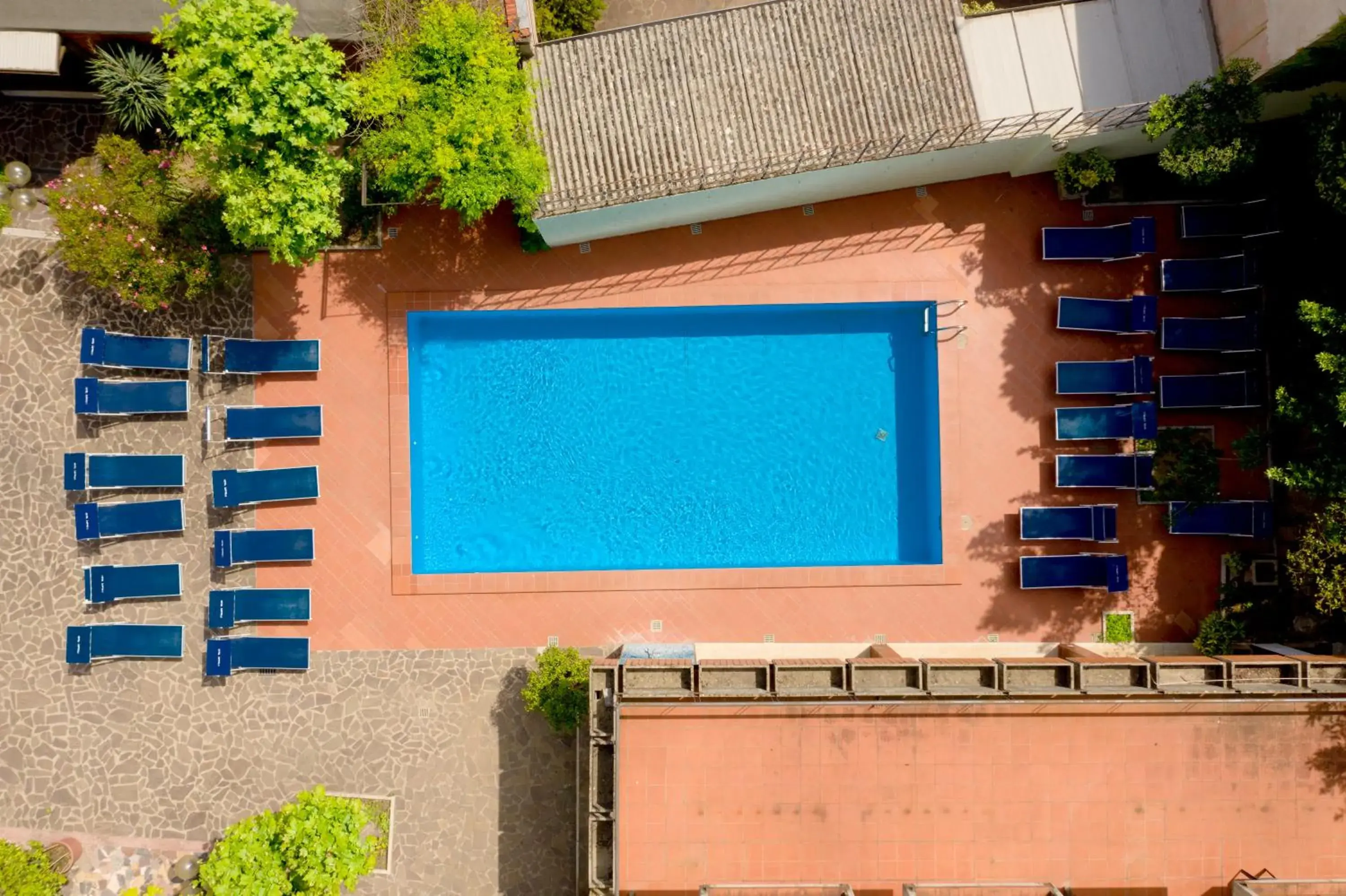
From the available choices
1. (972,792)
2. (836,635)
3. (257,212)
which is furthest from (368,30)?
(972,792)

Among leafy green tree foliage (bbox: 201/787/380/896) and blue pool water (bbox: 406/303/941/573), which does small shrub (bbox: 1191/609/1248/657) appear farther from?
leafy green tree foliage (bbox: 201/787/380/896)

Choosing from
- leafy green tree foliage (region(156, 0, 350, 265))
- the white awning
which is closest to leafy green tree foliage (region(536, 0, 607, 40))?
leafy green tree foliage (region(156, 0, 350, 265))

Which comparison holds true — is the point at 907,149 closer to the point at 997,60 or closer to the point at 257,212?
the point at 997,60

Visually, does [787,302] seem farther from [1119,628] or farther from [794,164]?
[1119,628]

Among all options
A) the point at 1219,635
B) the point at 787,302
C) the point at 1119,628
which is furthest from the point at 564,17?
the point at 1219,635

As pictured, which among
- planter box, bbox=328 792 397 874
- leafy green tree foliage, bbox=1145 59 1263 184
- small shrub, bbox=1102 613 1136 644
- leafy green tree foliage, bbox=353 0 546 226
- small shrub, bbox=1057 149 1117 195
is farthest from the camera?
small shrub, bbox=1102 613 1136 644

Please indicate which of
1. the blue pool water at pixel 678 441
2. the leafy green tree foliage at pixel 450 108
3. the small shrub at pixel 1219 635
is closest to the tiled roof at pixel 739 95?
the leafy green tree foliage at pixel 450 108
